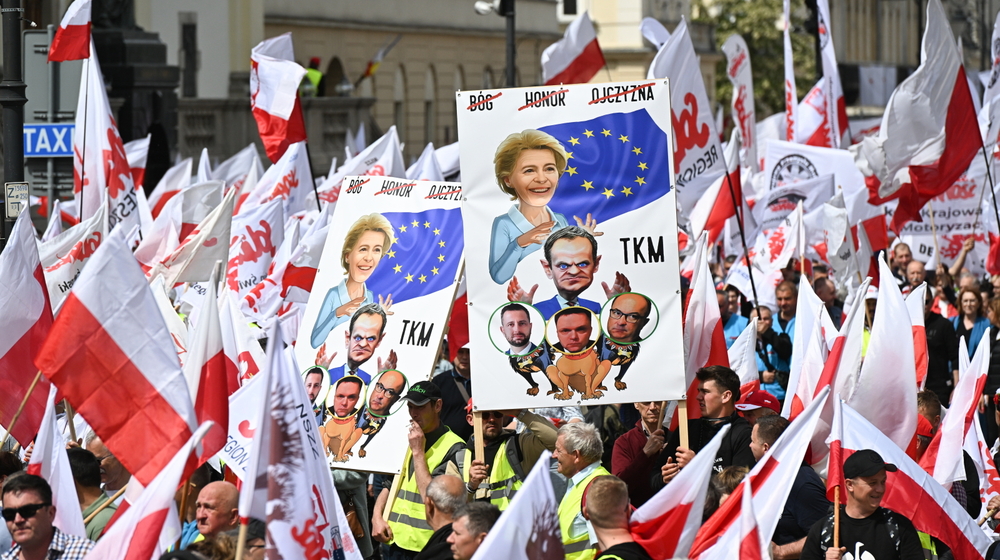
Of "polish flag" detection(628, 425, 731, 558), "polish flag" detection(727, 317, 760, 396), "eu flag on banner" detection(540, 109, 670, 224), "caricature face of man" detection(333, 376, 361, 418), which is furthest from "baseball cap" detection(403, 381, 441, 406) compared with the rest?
"polish flag" detection(727, 317, 760, 396)

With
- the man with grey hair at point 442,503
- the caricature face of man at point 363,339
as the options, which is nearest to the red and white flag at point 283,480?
the man with grey hair at point 442,503

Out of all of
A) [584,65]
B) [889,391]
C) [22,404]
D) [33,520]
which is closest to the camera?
[33,520]

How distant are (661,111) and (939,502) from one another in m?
2.12

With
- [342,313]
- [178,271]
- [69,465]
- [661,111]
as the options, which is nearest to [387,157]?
[178,271]

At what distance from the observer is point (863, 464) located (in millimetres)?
6234

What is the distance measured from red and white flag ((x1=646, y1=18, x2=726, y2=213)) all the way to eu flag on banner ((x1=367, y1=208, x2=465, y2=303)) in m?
4.44

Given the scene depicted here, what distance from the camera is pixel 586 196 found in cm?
761

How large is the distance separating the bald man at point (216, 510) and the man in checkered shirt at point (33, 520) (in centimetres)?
45

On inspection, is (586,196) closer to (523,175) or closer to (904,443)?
(523,175)

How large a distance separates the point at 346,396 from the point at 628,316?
4.90ft

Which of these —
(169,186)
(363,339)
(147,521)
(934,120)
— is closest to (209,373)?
(147,521)

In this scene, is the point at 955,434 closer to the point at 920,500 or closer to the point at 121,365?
the point at 920,500

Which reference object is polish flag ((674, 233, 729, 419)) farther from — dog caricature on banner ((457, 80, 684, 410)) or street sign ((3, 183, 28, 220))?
street sign ((3, 183, 28, 220))

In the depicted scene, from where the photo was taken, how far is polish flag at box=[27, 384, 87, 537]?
6480 mm
